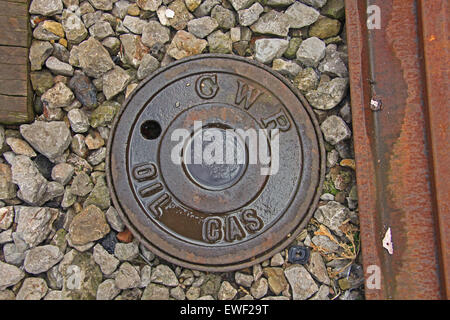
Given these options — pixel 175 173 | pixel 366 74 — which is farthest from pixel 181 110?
pixel 366 74

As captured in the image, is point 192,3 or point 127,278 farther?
point 192,3

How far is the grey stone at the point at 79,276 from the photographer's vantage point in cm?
176

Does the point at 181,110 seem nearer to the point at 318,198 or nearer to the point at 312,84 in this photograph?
the point at 312,84

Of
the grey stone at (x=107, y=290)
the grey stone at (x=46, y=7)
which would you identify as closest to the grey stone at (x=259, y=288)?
the grey stone at (x=107, y=290)

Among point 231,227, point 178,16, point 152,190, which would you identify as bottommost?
point 231,227

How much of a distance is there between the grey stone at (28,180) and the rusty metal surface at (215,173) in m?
0.36

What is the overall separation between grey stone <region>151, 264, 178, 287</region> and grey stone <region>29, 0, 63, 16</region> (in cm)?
→ 158

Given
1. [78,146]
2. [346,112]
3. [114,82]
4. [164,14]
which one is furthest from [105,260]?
A: [346,112]

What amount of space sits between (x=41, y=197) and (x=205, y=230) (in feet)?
2.96

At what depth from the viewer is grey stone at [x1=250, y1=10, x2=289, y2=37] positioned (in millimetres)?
1987

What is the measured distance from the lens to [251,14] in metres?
1.99

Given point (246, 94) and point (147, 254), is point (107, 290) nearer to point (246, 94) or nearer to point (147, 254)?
point (147, 254)

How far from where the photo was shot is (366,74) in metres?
1.82

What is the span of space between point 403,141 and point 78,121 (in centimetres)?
174
